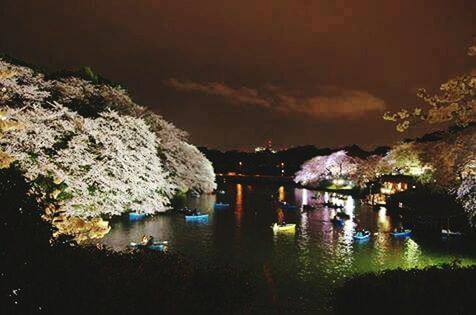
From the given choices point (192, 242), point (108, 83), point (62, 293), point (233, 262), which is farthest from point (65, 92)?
point (62, 293)

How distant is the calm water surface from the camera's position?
23.1 m

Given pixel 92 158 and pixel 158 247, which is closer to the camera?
pixel 158 247

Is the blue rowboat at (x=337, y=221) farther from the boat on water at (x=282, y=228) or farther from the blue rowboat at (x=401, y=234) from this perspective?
the blue rowboat at (x=401, y=234)

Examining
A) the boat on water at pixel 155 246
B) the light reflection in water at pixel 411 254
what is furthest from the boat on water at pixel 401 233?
the boat on water at pixel 155 246

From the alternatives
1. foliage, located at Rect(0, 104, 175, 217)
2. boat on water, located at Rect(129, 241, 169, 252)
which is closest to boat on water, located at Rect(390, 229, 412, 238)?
boat on water, located at Rect(129, 241, 169, 252)

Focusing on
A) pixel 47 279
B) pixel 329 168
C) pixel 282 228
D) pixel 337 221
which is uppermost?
pixel 329 168

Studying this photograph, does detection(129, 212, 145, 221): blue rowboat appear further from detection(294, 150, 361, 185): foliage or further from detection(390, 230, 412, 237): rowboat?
detection(294, 150, 361, 185): foliage

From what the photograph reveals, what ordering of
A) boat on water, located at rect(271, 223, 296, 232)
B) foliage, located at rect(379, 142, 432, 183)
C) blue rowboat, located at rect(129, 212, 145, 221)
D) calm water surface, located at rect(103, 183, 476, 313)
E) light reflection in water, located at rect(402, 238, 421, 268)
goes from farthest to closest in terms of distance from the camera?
foliage, located at rect(379, 142, 432, 183) → blue rowboat, located at rect(129, 212, 145, 221) → boat on water, located at rect(271, 223, 296, 232) → light reflection in water, located at rect(402, 238, 421, 268) → calm water surface, located at rect(103, 183, 476, 313)

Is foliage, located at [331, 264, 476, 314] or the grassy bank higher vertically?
the grassy bank

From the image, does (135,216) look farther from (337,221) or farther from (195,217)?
(337,221)

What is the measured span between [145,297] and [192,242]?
2352cm

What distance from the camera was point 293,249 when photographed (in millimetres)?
32688

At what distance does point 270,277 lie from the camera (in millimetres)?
24719

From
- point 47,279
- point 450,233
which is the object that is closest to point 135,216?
point 450,233
